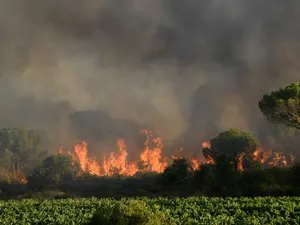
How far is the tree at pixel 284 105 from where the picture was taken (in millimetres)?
60344

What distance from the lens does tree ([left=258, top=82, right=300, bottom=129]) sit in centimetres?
6034

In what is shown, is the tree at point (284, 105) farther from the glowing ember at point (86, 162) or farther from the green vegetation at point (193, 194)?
the glowing ember at point (86, 162)

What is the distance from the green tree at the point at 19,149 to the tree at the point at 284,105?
391 feet

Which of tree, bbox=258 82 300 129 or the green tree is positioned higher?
the green tree

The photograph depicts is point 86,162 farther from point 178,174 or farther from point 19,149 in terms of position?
point 178,174

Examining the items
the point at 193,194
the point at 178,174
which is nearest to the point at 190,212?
the point at 193,194

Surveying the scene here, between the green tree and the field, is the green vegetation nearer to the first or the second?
the field

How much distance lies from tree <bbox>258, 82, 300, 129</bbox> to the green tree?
11911cm

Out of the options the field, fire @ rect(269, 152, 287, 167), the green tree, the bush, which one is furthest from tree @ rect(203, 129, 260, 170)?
the green tree

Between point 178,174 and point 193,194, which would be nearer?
point 193,194

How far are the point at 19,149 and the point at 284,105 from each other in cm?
13446

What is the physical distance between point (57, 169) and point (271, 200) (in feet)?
308

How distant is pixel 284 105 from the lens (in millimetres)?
60781

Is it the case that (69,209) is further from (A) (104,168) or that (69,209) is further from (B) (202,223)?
(A) (104,168)
